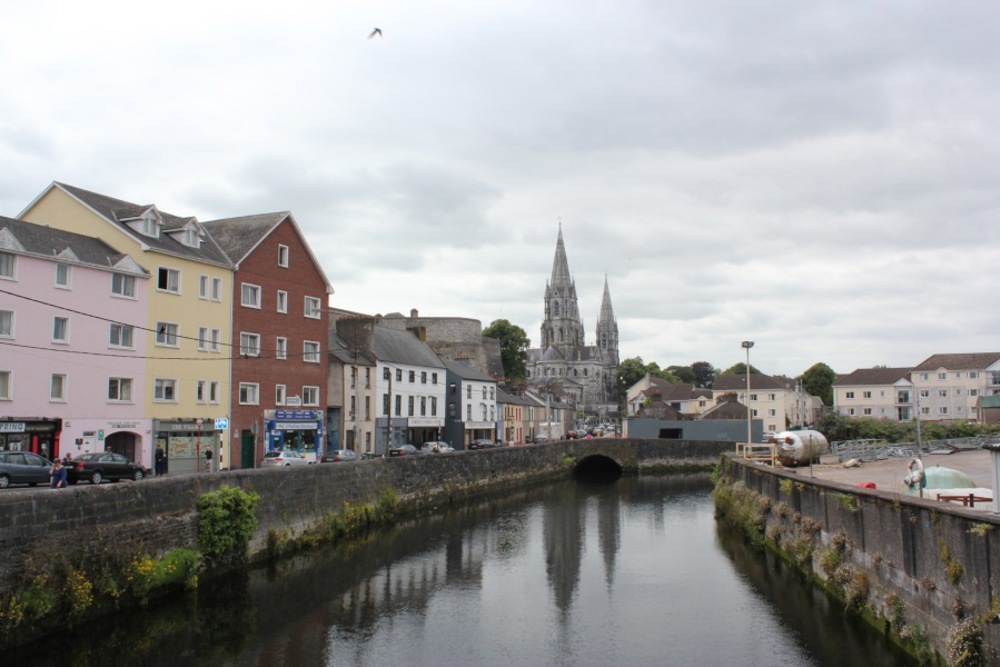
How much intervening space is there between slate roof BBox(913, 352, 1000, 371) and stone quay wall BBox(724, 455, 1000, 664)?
102m

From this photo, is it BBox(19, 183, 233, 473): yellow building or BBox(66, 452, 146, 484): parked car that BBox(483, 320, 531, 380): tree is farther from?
BBox(66, 452, 146, 484): parked car

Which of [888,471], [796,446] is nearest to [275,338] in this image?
[796,446]

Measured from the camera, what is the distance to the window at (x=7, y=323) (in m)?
36.4

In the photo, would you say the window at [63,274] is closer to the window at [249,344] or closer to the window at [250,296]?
the window at [250,296]

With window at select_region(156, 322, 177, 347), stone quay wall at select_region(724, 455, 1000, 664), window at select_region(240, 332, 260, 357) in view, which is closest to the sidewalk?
stone quay wall at select_region(724, 455, 1000, 664)

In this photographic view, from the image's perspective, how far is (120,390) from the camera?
138 ft

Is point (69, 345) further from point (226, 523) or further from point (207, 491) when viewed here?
point (226, 523)

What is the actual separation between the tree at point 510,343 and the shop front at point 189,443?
9023 cm

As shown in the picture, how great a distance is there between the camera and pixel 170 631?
20.8m

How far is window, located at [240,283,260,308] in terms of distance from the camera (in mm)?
49500

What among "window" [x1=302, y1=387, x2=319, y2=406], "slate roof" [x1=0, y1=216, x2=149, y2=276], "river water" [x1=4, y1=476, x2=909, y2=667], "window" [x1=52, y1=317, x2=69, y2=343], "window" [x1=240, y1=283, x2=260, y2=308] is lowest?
"river water" [x1=4, y1=476, x2=909, y2=667]

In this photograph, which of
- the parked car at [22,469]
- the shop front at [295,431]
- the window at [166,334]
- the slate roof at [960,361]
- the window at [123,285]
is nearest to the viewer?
the parked car at [22,469]

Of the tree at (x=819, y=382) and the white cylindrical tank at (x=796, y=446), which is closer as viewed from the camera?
the white cylindrical tank at (x=796, y=446)

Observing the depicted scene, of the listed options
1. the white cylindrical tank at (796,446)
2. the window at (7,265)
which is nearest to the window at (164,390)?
the window at (7,265)
